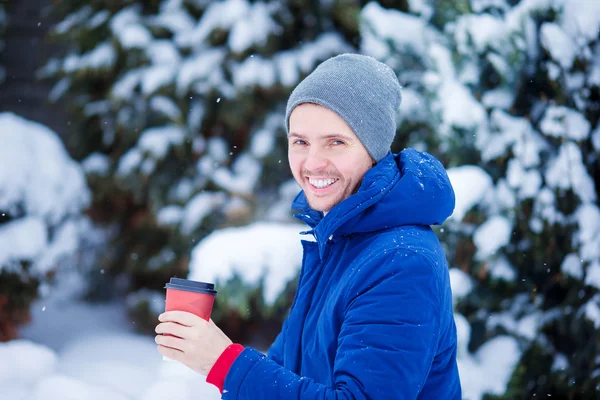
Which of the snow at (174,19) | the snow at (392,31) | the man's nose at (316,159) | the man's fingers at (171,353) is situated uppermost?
the man's nose at (316,159)

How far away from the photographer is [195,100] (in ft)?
15.2

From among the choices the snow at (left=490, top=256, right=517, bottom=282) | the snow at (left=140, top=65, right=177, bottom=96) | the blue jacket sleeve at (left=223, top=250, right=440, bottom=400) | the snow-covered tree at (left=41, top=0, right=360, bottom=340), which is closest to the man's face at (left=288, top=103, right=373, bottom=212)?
the blue jacket sleeve at (left=223, top=250, right=440, bottom=400)

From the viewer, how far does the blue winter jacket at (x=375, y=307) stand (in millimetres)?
1127

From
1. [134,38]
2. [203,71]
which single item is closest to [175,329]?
[203,71]

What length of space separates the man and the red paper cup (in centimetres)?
4

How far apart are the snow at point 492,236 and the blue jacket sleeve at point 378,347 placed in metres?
1.88

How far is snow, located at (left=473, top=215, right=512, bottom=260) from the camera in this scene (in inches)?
117

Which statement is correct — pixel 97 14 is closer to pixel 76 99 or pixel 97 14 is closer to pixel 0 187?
pixel 76 99

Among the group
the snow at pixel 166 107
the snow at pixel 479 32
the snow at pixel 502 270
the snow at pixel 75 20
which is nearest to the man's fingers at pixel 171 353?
the snow at pixel 502 270

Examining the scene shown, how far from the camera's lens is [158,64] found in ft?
15.0

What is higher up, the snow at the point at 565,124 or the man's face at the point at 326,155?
the man's face at the point at 326,155

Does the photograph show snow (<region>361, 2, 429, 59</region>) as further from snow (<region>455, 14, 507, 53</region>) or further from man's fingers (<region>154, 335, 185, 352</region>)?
man's fingers (<region>154, 335, 185, 352</region>)

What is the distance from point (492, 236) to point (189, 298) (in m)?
2.06

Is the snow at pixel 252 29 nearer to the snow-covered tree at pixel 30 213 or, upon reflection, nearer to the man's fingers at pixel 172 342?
the snow-covered tree at pixel 30 213
